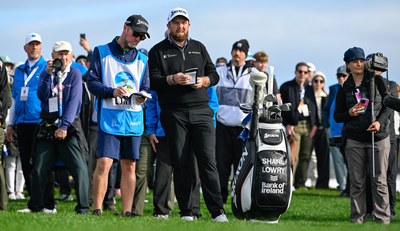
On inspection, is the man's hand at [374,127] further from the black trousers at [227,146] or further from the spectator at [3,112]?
the spectator at [3,112]

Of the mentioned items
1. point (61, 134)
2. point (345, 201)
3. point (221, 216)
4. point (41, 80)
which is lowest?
point (345, 201)

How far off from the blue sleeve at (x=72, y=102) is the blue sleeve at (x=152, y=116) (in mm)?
1007

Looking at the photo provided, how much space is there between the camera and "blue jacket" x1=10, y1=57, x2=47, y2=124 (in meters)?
8.85

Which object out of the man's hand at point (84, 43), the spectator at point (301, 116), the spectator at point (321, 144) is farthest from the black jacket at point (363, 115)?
the spectator at point (321, 144)

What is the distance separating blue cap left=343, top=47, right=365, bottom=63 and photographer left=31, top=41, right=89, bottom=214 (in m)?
3.81

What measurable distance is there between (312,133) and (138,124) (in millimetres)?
7470

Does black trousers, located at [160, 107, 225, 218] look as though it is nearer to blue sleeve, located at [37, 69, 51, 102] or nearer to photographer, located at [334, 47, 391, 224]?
blue sleeve, located at [37, 69, 51, 102]

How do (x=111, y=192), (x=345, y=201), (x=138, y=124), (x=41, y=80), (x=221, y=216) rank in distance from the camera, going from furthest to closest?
(x=345, y=201), (x=111, y=192), (x=41, y=80), (x=138, y=124), (x=221, y=216)

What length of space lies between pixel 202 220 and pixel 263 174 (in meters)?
0.88

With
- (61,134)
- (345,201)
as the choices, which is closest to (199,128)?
(61,134)

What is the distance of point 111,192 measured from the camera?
912cm

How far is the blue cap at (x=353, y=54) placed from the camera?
7898mm

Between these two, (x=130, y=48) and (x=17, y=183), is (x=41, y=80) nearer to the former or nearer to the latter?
(x=130, y=48)

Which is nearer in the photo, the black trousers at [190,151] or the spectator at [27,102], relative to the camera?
the black trousers at [190,151]
